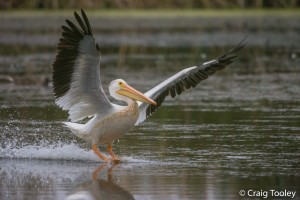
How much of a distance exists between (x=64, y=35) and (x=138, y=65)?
12.7 m

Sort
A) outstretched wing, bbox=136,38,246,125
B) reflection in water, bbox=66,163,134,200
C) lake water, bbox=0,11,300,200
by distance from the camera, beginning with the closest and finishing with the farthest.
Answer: reflection in water, bbox=66,163,134,200, lake water, bbox=0,11,300,200, outstretched wing, bbox=136,38,246,125

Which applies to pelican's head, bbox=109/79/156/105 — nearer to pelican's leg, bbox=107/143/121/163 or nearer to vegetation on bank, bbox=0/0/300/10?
pelican's leg, bbox=107/143/121/163

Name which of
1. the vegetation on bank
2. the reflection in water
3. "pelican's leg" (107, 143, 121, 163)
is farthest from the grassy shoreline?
the reflection in water

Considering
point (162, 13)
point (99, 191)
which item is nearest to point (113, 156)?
point (99, 191)

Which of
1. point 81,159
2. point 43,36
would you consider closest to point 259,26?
point 43,36

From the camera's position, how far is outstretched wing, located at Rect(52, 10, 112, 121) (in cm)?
931

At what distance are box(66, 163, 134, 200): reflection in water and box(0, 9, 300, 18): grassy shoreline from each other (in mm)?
33645

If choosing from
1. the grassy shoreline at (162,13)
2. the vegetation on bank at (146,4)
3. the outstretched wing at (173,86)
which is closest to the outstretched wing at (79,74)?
the outstretched wing at (173,86)

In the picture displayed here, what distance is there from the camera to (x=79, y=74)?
31.2 feet

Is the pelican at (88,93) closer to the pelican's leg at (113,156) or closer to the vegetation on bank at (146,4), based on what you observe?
the pelican's leg at (113,156)

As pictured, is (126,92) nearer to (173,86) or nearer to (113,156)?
(113,156)

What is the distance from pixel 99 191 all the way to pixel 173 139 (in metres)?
3.16

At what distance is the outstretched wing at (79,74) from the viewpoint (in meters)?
9.31

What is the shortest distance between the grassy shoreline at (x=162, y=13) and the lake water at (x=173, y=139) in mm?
17347
